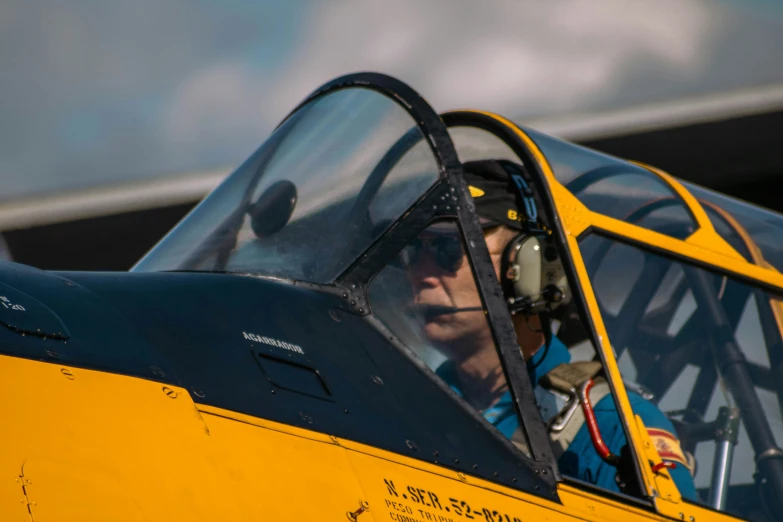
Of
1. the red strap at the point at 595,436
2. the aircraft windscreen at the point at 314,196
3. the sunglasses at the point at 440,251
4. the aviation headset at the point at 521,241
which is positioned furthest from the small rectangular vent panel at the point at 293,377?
the aviation headset at the point at 521,241

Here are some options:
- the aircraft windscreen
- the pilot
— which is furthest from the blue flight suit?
the aircraft windscreen

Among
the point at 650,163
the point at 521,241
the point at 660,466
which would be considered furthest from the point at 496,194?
the point at 650,163

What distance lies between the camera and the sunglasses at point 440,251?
7.99ft

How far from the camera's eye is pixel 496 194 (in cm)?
280

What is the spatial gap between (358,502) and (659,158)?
7475 millimetres

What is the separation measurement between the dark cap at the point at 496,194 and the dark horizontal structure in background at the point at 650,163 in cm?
541

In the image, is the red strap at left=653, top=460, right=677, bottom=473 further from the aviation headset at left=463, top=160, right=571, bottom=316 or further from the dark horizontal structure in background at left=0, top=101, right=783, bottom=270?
the dark horizontal structure in background at left=0, top=101, right=783, bottom=270

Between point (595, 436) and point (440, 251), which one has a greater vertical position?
point (440, 251)

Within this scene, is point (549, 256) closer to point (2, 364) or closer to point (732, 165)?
point (2, 364)

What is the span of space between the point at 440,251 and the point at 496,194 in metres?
0.43

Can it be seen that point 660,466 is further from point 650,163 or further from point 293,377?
point 650,163

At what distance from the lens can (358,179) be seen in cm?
257

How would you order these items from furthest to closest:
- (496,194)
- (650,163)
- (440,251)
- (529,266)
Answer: (650,163), (496,194), (529,266), (440,251)

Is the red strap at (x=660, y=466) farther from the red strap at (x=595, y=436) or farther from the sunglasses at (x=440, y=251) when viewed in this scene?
the sunglasses at (x=440, y=251)
